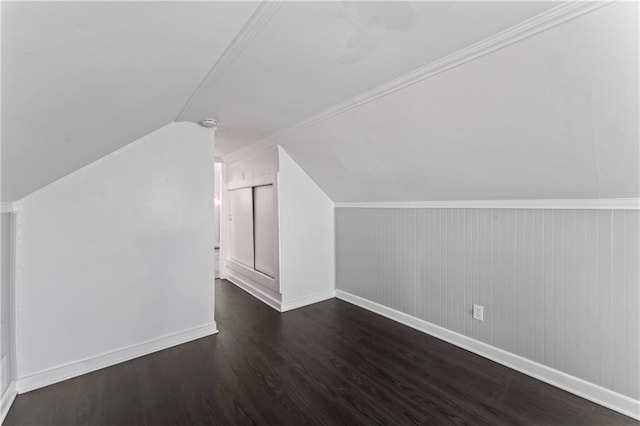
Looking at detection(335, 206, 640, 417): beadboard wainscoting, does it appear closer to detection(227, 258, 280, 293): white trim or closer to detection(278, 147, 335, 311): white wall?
detection(278, 147, 335, 311): white wall

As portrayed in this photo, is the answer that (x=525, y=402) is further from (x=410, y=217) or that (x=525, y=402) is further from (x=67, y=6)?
(x=67, y=6)

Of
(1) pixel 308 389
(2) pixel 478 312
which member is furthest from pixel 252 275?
(2) pixel 478 312

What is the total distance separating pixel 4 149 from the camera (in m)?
1.16

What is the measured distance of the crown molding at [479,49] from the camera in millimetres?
1212

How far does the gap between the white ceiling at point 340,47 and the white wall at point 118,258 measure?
2.17 feet

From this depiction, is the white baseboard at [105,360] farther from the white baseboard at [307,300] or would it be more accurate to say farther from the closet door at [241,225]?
the closet door at [241,225]

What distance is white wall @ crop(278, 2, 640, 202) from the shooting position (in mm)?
1303

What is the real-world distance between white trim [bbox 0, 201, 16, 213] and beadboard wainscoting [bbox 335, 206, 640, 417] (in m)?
3.04

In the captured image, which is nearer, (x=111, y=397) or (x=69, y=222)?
(x=111, y=397)

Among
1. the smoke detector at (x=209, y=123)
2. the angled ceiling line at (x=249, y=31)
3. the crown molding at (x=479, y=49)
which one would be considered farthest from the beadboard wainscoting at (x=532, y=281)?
the angled ceiling line at (x=249, y=31)

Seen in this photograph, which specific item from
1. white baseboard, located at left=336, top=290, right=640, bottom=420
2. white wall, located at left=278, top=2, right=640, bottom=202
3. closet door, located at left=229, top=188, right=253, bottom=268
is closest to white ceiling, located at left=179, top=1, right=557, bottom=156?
white wall, located at left=278, top=2, right=640, bottom=202

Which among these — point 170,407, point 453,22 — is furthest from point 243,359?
point 453,22

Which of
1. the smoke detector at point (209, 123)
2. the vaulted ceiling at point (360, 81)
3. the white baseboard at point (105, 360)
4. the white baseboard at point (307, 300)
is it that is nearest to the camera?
the vaulted ceiling at point (360, 81)

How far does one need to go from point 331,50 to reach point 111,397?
Answer: 8.44ft
